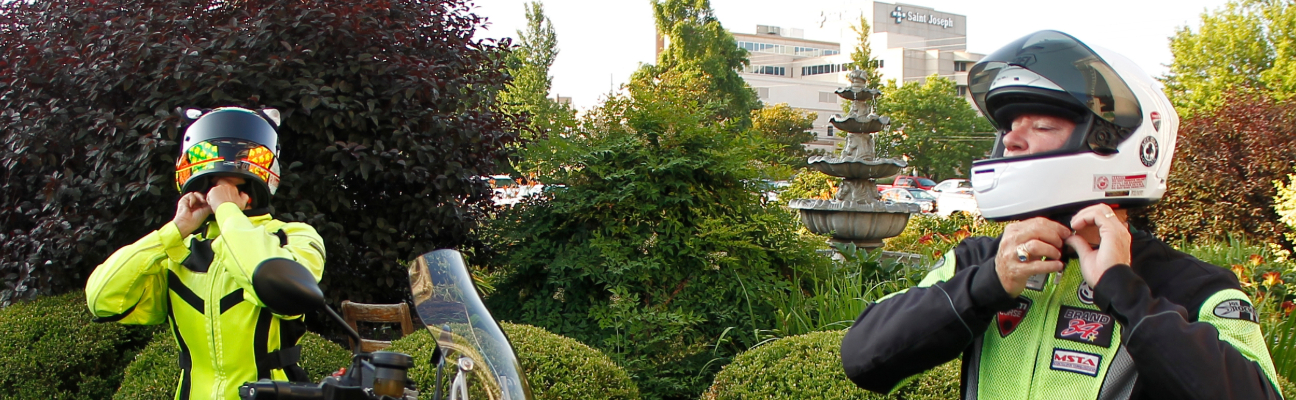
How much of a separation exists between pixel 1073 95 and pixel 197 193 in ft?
7.73

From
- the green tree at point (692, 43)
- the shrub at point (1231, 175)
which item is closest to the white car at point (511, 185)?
the shrub at point (1231, 175)

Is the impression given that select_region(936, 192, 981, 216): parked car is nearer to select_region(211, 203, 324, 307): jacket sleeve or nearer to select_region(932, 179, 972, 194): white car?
select_region(932, 179, 972, 194): white car

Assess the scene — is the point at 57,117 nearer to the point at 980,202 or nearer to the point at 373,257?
the point at 373,257

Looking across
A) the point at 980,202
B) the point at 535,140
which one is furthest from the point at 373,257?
the point at 980,202

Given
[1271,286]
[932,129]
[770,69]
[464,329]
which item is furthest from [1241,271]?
[770,69]

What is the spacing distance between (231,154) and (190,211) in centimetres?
23

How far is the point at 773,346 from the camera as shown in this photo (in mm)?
3826

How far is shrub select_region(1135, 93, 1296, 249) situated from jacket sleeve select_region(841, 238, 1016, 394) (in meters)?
→ 9.00

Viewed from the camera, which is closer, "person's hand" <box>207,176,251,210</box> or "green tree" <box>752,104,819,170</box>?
"person's hand" <box>207,176,251,210</box>

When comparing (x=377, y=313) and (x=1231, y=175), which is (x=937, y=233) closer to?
(x=1231, y=175)

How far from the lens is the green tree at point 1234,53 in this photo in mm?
25781

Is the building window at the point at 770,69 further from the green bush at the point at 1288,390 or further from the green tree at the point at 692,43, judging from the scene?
the green bush at the point at 1288,390

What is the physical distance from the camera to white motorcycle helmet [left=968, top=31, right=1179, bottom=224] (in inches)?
64.6

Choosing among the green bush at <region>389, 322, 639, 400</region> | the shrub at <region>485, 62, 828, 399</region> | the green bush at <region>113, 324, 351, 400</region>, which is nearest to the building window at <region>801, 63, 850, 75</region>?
the shrub at <region>485, 62, 828, 399</region>
